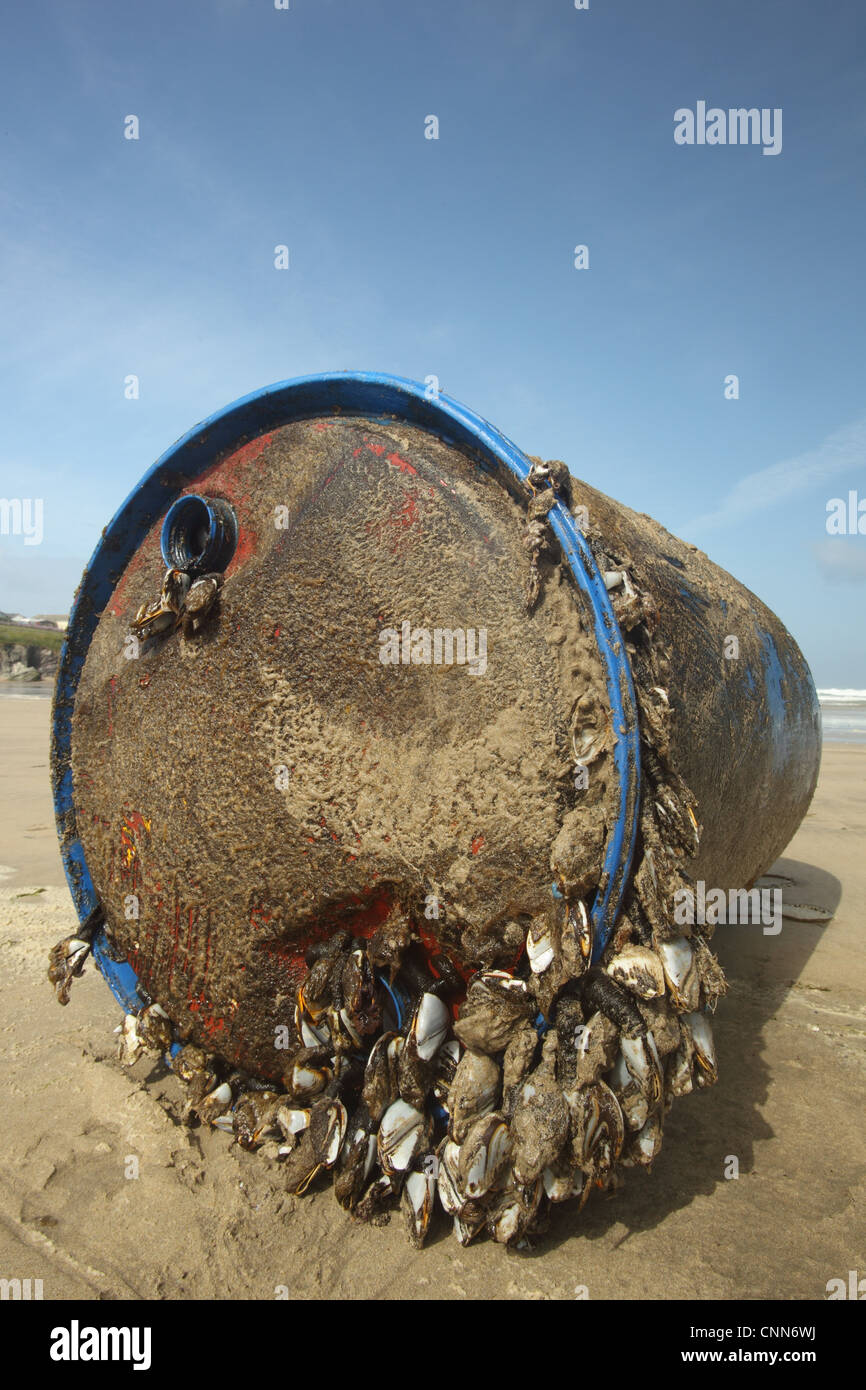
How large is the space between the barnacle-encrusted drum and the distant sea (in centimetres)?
884

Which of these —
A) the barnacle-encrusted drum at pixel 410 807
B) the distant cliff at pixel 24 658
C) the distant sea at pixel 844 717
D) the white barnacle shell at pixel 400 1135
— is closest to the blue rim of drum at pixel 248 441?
the barnacle-encrusted drum at pixel 410 807

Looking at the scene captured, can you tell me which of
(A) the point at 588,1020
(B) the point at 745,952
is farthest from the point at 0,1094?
(B) the point at 745,952

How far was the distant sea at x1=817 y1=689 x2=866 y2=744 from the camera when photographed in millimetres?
18172

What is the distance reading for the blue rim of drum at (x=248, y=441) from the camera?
6.02 feet

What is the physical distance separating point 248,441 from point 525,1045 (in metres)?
1.91

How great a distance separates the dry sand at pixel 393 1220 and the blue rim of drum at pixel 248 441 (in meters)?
0.43

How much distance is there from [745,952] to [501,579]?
306 cm

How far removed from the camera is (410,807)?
199cm

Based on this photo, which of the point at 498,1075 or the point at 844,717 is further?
the point at 844,717

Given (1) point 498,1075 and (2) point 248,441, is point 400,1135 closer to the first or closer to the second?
(1) point 498,1075

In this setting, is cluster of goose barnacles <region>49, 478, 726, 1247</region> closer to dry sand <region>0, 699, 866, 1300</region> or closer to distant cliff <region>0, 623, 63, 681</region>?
dry sand <region>0, 699, 866, 1300</region>

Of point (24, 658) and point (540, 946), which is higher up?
point (24, 658)

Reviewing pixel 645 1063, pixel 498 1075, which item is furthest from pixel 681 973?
pixel 498 1075
